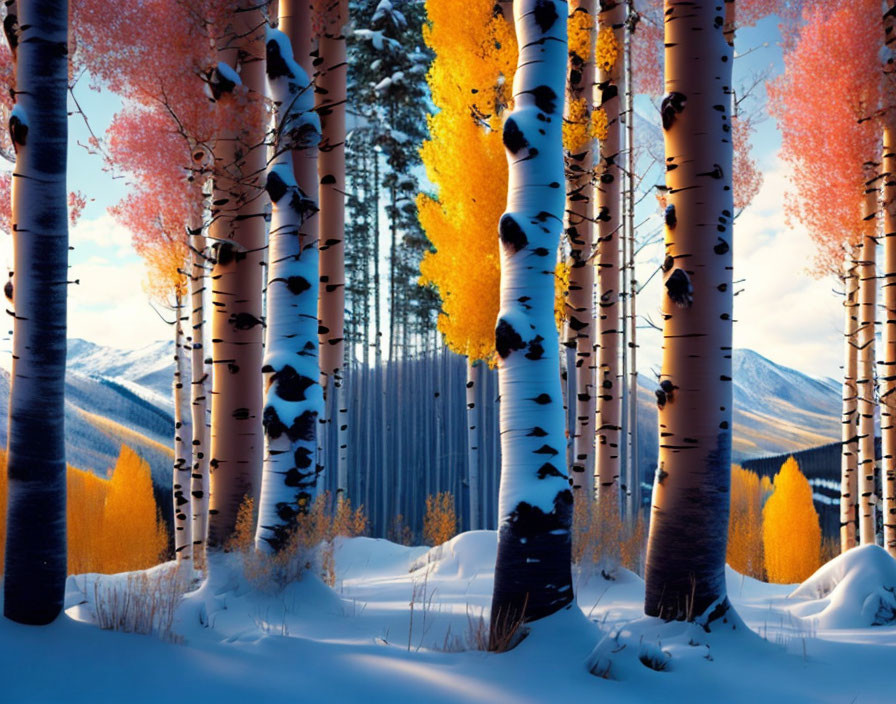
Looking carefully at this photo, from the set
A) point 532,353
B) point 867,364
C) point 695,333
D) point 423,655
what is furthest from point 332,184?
point 867,364

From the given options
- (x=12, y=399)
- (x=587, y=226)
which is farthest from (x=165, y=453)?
(x=12, y=399)

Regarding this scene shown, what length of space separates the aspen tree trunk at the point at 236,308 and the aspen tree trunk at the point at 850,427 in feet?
26.0

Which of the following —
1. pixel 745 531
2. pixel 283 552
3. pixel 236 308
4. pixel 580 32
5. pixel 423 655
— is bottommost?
pixel 745 531

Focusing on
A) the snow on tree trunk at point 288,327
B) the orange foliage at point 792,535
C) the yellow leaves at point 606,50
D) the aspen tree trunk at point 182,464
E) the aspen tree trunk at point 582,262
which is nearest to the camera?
the snow on tree trunk at point 288,327

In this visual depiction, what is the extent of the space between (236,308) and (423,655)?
3573mm

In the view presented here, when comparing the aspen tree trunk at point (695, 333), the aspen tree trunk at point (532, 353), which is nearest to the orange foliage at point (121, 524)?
the aspen tree trunk at point (532, 353)

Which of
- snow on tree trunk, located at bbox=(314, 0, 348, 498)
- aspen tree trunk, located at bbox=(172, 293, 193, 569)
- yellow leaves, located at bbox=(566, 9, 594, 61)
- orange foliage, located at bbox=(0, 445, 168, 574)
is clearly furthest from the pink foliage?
orange foliage, located at bbox=(0, 445, 168, 574)

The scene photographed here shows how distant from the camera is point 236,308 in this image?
6078mm

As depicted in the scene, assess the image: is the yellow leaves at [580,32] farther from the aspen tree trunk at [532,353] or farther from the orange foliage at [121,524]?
the orange foliage at [121,524]

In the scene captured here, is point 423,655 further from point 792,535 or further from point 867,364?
point 792,535

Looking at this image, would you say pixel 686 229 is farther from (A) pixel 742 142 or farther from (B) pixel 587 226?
(A) pixel 742 142

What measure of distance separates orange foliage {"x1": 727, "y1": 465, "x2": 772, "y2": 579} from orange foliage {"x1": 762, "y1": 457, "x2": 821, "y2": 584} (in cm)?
54

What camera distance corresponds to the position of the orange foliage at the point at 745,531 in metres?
14.8

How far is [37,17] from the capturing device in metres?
3.77
